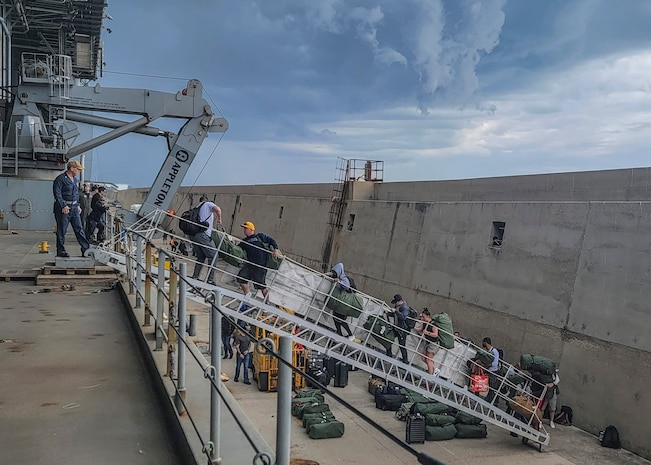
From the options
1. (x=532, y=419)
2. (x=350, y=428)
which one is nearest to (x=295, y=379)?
(x=350, y=428)

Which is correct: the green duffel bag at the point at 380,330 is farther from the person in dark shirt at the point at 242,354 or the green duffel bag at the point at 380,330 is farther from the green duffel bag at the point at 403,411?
the person in dark shirt at the point at 242,354

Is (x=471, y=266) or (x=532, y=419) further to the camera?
(x=471, y=266)

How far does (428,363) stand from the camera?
10.8 meters

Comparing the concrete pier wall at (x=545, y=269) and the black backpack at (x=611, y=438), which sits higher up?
the concrete pier wall at (x=545, y=269)

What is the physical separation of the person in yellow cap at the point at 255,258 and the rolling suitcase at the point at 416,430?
4.12m

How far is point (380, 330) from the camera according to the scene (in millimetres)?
10734

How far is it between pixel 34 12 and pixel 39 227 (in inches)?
428

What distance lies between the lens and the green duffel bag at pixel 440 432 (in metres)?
10.9

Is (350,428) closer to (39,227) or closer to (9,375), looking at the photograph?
(9,375)

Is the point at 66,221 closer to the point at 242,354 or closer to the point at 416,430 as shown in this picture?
the point at 242,354

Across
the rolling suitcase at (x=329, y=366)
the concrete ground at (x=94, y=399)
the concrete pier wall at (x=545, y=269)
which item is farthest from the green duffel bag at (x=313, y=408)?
the concrete pier wall at (x=545, y=269)

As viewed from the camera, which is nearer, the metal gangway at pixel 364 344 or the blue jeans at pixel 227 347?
the metal gangway at pixel 364 344

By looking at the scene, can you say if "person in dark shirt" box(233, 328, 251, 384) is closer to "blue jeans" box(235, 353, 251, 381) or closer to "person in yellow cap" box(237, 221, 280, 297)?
"blue jeans" box(235, 353, 251, 381)

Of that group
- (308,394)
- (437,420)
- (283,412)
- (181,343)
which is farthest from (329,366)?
(283,412)
